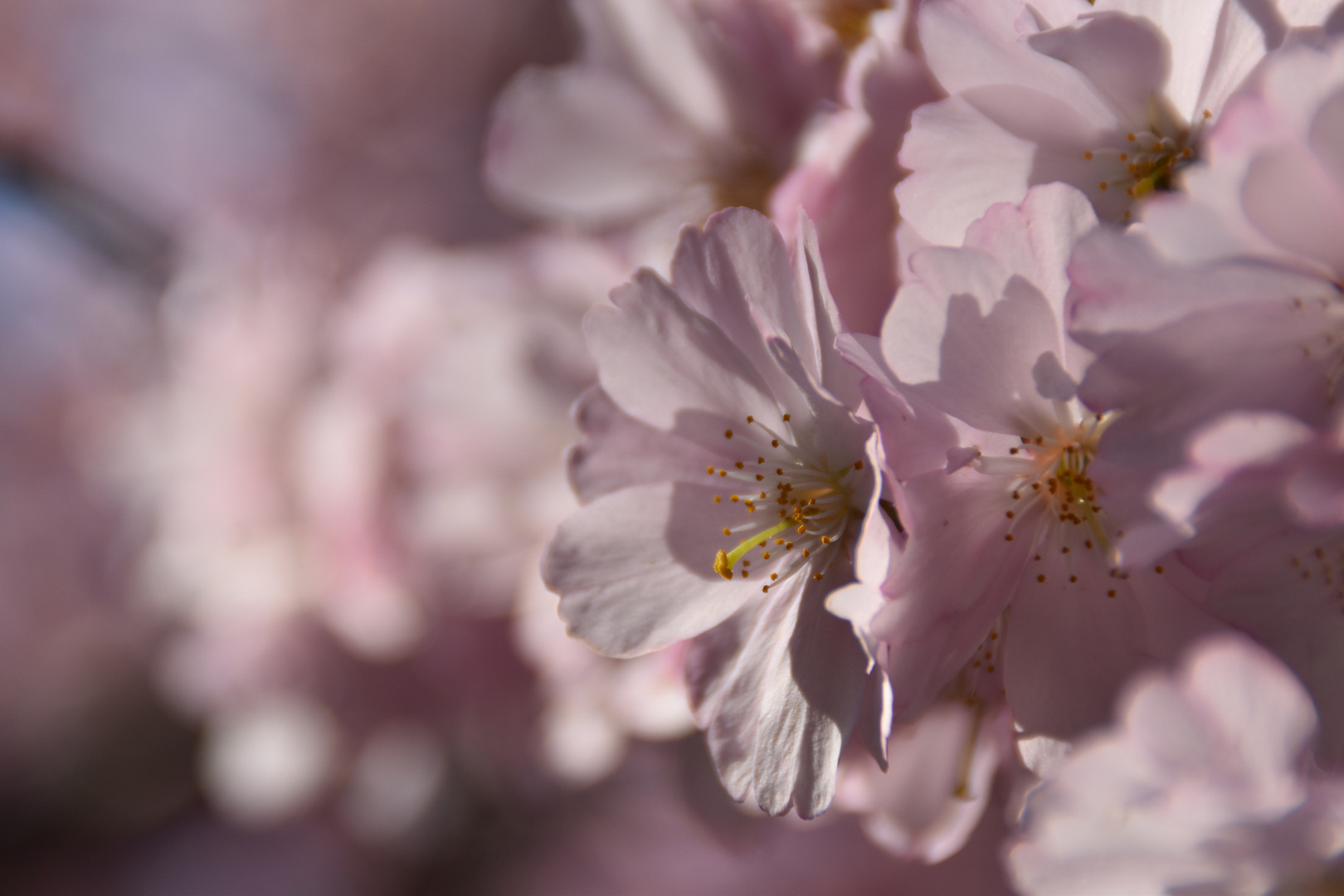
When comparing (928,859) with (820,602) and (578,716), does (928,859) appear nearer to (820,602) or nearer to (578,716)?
(820,602)

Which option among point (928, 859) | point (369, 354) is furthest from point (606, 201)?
point (928, 859)

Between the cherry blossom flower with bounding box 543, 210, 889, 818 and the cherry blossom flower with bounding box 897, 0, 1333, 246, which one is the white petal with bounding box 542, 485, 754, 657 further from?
the cherry blossom flower with bounding box 897, 0, 1333, 246

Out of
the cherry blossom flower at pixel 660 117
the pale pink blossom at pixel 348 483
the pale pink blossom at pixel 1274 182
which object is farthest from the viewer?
the pale pink blossom at pixel 348 483

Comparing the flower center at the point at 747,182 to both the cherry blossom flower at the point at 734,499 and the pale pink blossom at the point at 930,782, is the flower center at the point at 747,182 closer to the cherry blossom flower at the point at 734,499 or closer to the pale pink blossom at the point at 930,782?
the cherry blossom flower at the point at 734,499

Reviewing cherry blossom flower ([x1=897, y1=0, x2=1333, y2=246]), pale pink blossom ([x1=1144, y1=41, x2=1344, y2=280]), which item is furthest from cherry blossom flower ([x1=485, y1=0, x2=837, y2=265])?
pale pink blossom ([x1=1144, y1=41, x2=1344, y2=280])

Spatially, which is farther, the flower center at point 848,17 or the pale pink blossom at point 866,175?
the flower center at point 848,17

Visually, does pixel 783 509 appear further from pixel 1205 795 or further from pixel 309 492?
pixel 309 492

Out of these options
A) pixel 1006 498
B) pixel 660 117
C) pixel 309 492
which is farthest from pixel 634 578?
pixel 309 492

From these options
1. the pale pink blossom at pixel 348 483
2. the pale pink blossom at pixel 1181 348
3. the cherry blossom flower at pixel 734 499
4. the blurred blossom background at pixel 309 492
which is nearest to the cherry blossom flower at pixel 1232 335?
the pale pink blossom at pixel 1181 348
